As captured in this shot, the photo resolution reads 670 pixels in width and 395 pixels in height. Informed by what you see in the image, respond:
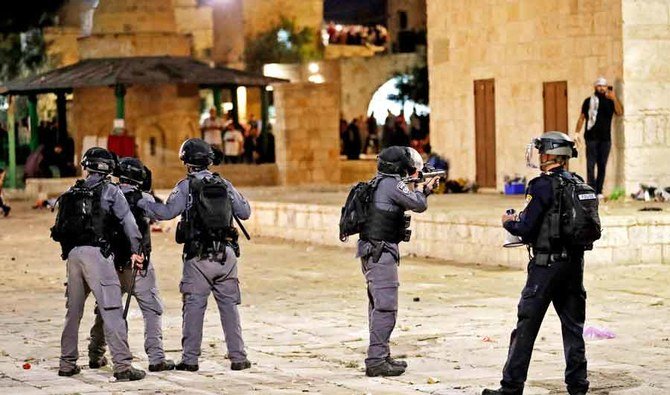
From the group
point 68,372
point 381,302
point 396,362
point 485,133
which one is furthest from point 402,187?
point 485,133

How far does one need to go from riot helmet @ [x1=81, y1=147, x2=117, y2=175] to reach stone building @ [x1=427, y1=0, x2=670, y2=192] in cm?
1083

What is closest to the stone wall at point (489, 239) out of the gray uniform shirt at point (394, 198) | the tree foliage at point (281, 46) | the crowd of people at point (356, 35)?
the gray uniform shirt at point (394, 198)

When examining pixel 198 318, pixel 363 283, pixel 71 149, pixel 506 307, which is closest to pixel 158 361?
pixel 198 318

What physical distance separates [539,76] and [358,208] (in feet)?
38.4

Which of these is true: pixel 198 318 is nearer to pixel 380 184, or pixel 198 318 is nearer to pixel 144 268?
pixel 144 268

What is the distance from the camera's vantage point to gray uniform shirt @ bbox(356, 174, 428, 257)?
945 cm

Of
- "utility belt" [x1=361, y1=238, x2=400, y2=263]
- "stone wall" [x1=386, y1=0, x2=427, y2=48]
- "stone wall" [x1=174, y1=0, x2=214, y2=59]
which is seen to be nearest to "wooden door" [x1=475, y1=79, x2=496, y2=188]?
"utility belt" [x1=361, y1=238, x2=400, y2=263]

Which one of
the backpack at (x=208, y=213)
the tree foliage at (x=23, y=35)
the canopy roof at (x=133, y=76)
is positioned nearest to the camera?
the backpack at (x=208, y=213)

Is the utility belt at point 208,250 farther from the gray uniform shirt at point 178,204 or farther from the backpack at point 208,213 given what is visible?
the gray uniform shirt at point 178,204

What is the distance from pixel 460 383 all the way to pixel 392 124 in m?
25.9

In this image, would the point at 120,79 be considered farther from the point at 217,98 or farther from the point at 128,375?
the point at 128,375

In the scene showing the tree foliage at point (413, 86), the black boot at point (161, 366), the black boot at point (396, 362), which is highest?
the tree foliage at point (413, 86)

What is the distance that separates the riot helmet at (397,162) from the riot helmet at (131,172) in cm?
169

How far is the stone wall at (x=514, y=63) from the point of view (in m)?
19.6
